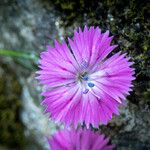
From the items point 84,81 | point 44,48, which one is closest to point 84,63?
point 84,81

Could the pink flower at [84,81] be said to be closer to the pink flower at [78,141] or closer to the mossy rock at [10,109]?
the pink flower at [78,141]

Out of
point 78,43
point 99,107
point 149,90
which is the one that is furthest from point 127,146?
point 78,43

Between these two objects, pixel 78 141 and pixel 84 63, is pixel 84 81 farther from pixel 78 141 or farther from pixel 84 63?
pixel 78 141

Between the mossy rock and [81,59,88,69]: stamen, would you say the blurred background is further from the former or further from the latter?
[81,59,88,69]: stamen

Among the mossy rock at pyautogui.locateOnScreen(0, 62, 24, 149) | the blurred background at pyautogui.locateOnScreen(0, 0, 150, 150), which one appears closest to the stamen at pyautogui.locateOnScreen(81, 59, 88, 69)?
the blurred background at pyautogui.locateOnScreen(0, 0, 150, 150)

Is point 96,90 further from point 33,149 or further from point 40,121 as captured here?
point 33,149

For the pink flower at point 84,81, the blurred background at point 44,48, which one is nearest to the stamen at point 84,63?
the pink flower at point 84,81
